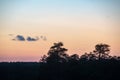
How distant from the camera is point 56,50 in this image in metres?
116

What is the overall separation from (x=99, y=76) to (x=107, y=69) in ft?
11.0

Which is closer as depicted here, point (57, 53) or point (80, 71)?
point (80, 71)

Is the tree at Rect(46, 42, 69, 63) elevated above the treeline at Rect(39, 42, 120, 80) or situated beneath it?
elevated above

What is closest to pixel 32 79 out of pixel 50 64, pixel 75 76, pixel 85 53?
pixel 50 64

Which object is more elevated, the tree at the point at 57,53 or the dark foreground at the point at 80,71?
the tree at the point at 57,53

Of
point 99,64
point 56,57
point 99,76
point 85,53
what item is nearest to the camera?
point 99,76

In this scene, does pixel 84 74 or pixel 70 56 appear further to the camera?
pixel 70 56

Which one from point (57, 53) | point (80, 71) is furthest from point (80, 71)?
point (57, 53)

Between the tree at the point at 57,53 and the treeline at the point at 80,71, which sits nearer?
the treeline at the point at 80,71

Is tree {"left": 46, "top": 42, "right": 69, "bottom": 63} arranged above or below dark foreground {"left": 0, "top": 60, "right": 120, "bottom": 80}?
above

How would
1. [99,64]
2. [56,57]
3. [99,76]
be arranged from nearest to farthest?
[99,76] → [99,64] → [56,57]

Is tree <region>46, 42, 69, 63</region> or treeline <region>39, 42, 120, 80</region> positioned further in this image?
tree <region>46, 42, 69, 63</region>

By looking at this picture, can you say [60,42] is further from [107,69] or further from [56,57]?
[107,69]

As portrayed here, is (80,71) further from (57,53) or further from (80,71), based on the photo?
(57,53)
